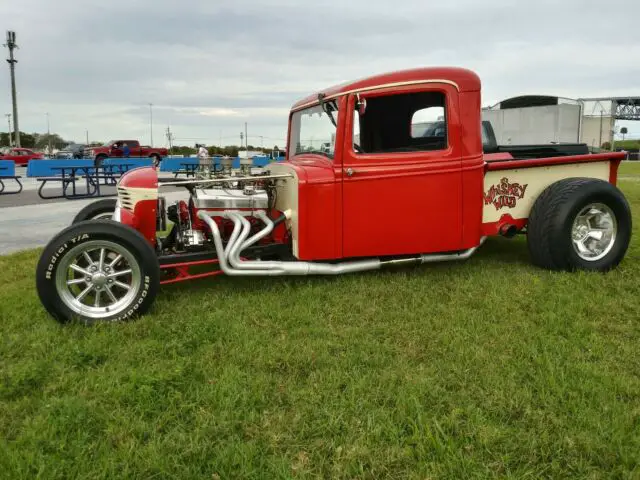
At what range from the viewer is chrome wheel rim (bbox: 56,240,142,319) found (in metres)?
3.70

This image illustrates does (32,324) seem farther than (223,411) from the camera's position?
Yes

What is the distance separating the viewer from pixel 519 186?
5.07m

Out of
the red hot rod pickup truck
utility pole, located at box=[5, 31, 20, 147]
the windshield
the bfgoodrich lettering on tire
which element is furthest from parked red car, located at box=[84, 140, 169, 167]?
the bfgoodrich lettering on tire

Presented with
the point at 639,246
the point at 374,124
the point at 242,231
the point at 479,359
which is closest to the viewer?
the point at 479,359

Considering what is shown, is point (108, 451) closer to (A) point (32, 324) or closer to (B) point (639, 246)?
(A) point (32, 324)

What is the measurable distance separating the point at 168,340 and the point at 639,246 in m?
5.45

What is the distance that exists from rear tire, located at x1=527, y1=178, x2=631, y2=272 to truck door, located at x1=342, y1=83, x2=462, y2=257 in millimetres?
876

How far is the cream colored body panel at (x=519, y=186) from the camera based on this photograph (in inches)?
195

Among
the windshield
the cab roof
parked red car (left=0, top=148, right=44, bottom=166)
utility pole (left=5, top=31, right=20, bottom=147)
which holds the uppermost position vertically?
utility pole (left=5, top=31, right=20, bottom=147)

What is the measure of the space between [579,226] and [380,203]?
2097 mm

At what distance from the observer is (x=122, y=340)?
11.5ft

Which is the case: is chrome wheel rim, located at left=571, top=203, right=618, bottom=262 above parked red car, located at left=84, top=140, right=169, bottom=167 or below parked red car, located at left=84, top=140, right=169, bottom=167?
below

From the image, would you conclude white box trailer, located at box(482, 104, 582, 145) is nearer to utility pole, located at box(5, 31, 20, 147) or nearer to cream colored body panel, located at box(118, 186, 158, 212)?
cream colored body panel, located at box(118, 186, 158, 212)

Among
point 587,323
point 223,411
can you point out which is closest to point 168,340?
point 223,411
